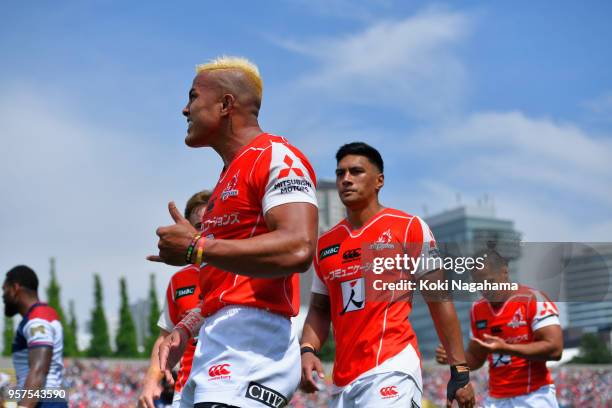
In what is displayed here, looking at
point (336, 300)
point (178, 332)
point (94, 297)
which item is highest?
point (94, 297)

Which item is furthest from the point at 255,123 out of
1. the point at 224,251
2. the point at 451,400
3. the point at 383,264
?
the point at 451,400

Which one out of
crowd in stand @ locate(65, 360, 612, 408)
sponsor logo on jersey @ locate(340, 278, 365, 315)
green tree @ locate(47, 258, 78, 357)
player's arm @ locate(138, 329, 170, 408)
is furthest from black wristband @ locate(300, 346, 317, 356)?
green tree @ locate(47, 258, 78, 357)

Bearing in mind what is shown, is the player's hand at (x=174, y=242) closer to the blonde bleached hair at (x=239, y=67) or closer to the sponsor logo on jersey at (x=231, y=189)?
the sponsor logo on jersey at (x=231, y=189)

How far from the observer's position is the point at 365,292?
6.34 m

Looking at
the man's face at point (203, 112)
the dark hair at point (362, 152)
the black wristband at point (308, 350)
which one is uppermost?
the dark hair at point (362, 152)

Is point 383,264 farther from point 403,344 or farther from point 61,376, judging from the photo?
point 61,376

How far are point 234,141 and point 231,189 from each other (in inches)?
15.9

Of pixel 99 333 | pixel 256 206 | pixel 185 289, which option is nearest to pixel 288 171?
pixel 256 206

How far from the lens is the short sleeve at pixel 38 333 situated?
28.6 ft

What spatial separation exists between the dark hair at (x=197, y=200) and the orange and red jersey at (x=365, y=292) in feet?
4.40

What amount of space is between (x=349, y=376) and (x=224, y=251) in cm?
310

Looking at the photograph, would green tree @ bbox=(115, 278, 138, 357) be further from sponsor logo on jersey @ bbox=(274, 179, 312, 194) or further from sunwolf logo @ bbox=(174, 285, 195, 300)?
sponsor logo on jersey @ bbox=(274, 179, 312, 194)

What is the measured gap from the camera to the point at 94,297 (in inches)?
3312

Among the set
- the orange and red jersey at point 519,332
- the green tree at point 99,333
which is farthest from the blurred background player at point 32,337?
the green tree at point 99,333
